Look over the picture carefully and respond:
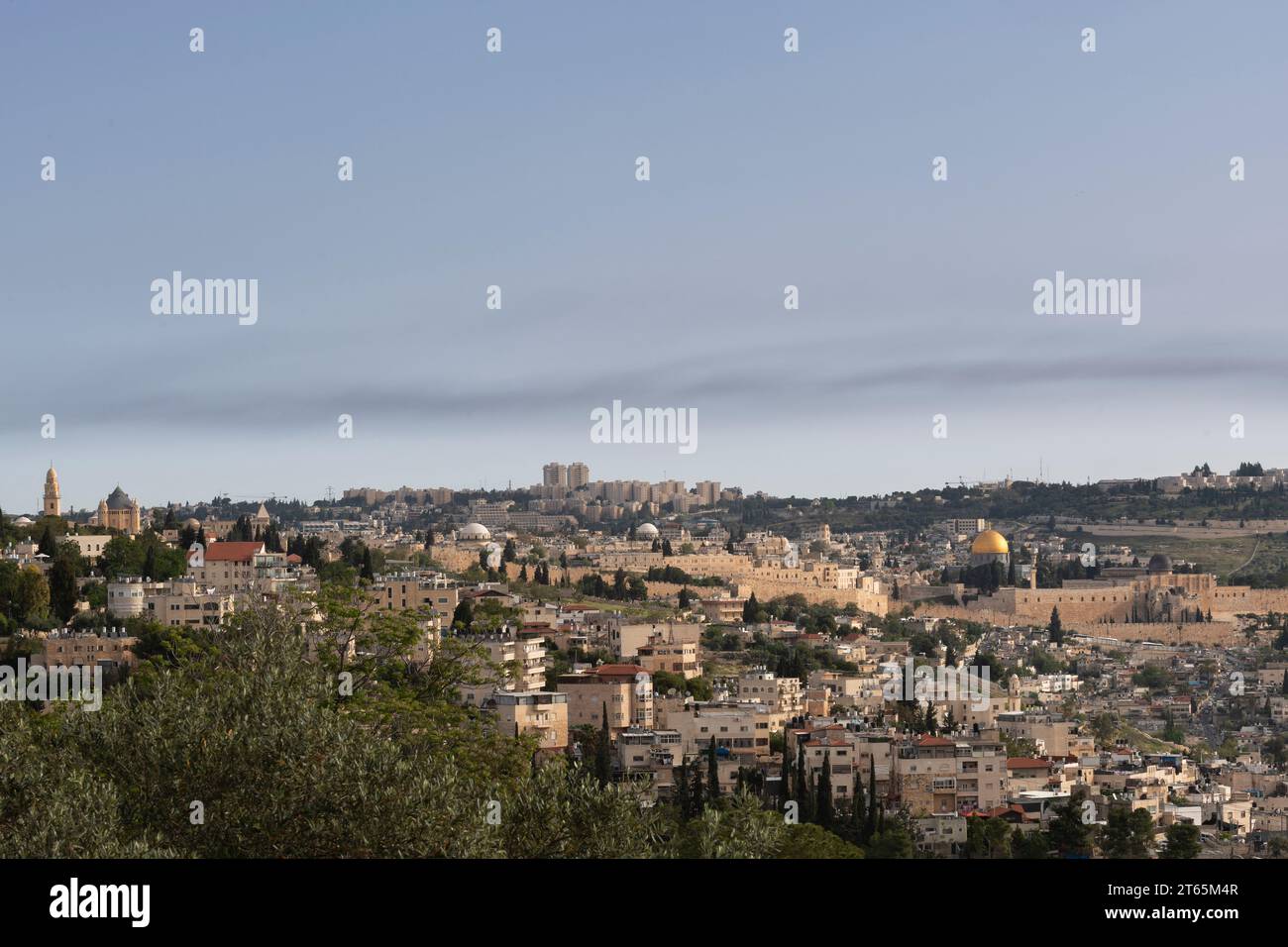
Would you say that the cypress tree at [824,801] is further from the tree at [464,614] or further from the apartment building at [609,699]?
the tree at [464,614]

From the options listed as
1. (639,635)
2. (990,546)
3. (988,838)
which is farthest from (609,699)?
(990,546)

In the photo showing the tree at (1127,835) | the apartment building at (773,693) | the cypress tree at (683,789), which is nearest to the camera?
the cypress tree at (683,789)

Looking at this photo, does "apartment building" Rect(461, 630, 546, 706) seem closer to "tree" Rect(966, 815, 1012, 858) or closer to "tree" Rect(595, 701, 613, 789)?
"tree" Rect(595, 701, 613, 789)

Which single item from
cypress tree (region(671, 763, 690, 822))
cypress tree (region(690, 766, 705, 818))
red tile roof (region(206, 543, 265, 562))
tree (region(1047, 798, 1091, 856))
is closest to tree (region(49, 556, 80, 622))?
red tile roof (region(206, 543, 265, 562))

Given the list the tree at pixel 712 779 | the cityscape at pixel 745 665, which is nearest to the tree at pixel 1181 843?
the cityscape at pixel 745 665

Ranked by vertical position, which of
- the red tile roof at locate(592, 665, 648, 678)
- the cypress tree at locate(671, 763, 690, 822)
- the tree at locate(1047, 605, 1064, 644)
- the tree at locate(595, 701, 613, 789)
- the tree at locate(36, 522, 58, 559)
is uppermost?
the tree at locate(36, 522, 58, 559)
